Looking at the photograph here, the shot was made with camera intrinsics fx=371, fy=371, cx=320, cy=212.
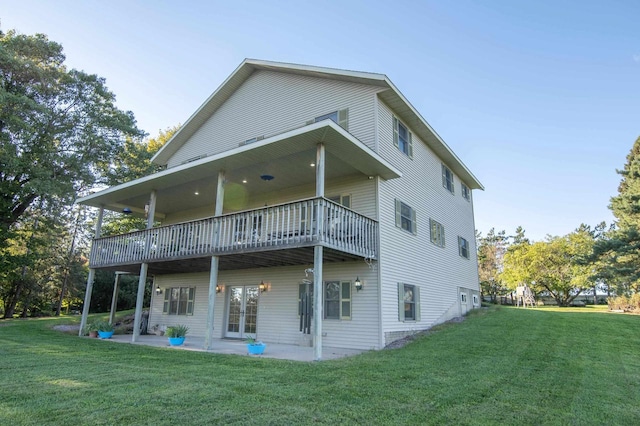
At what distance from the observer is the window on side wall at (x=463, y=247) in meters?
17.4

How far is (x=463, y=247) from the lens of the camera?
1777 cm

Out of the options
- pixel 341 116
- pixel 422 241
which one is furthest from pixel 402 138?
pixel 422 241

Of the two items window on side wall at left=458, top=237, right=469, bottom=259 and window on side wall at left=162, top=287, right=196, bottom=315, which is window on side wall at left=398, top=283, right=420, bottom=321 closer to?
window on side wall at left=458, top=237, right=469, bottom=259

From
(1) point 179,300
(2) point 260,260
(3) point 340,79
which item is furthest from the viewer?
(1) point 179,300

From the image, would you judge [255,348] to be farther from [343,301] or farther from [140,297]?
[140,297]

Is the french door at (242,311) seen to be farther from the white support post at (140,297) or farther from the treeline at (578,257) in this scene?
the treeline at (578,257)

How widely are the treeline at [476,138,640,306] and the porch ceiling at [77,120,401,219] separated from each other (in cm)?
2333

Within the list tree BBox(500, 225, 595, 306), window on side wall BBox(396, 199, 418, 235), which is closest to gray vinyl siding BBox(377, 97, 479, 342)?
window on side wall BBox(396, 199, 418, 235)

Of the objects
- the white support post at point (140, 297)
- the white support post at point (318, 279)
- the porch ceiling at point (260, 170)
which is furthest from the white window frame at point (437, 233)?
the white support post at point (140, 297)

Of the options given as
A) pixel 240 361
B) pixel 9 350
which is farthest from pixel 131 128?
pixel 240 361

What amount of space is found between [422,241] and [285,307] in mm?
5470

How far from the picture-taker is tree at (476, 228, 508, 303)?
4447cm

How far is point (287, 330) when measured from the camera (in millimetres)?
11719

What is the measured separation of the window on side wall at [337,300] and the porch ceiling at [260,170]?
3335mm
